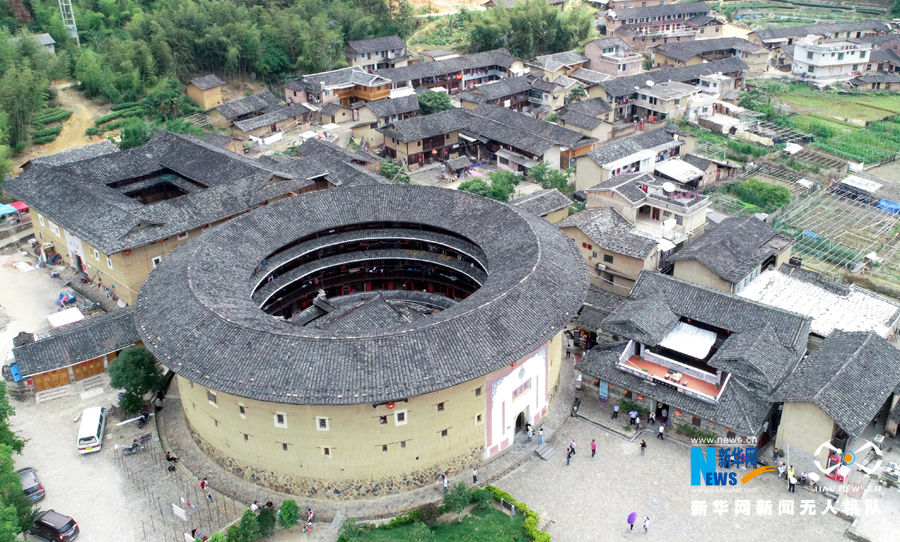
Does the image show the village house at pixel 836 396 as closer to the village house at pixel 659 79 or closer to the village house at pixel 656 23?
the village house at pixel 659 79

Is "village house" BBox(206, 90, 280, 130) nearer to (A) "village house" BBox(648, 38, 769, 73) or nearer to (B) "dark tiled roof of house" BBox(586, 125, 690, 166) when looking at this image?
(B) "dark tiled roof of house" BBox(586, 125, 690, 166)

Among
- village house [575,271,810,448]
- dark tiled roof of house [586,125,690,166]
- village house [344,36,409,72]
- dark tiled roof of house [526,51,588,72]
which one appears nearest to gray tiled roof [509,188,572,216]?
dark tiled roof of house [586,125,690,166]

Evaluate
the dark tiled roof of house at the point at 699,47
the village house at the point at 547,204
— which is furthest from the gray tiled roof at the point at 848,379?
the dark tiled roof of house at the point at 699,47

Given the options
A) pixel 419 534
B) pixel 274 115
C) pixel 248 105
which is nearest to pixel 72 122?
pixel 248 105

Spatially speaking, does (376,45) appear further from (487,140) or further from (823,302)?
(823,302)

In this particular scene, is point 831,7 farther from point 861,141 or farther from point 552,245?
point 552,245
